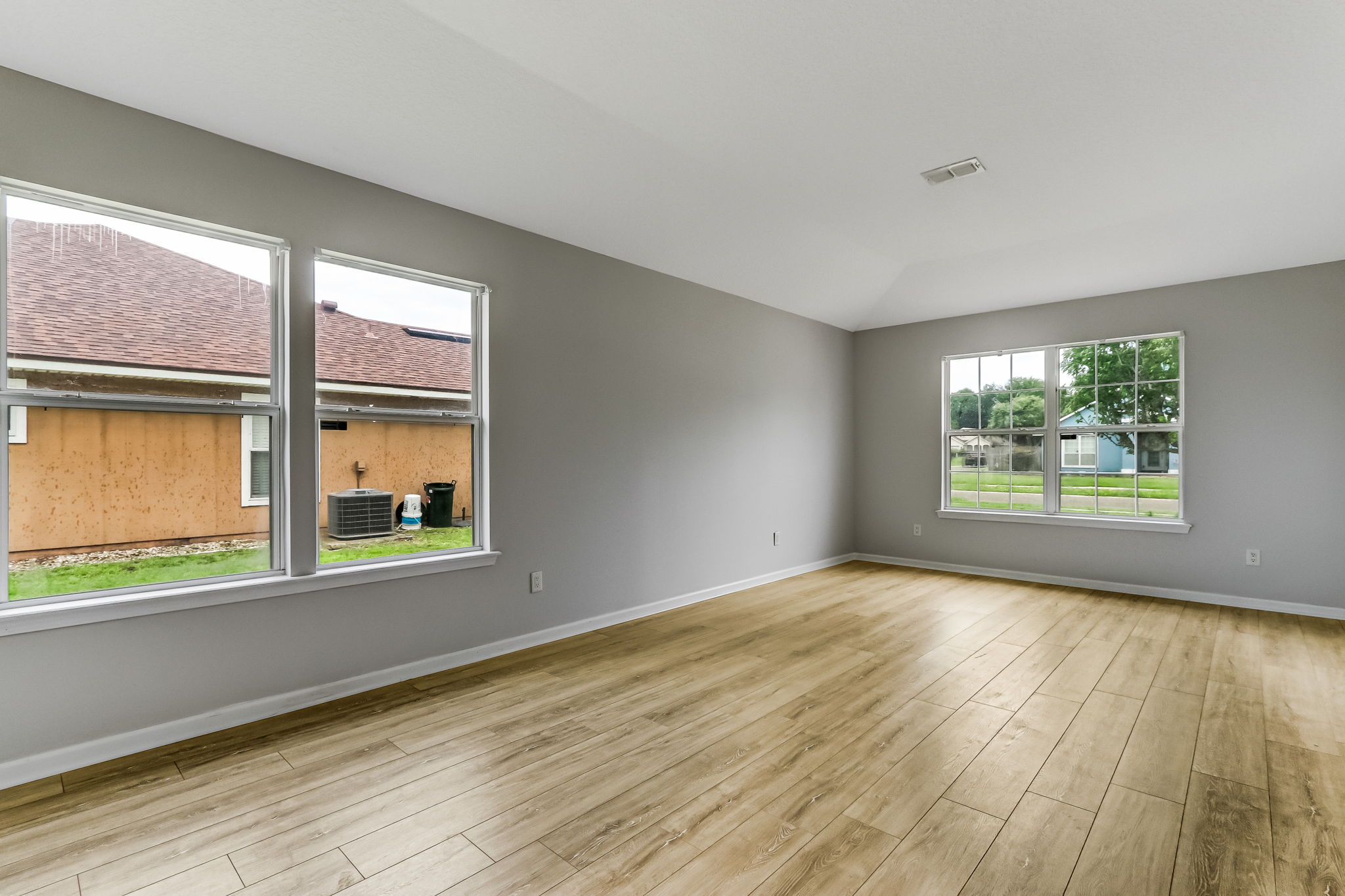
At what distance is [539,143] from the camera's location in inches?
122

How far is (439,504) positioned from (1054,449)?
5.31 metres

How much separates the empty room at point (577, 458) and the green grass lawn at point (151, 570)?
0.06ft

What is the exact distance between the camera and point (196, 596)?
8.50 ft

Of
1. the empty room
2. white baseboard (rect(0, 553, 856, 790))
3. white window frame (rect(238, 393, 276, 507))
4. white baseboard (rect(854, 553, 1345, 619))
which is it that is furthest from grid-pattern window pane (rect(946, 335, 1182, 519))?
white window frame (rect(238, 393, 276, 507))

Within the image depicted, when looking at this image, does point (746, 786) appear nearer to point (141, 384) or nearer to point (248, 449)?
point (248, 449)

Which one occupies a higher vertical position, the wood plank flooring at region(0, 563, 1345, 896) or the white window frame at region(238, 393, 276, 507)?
the white window frame at region(238, 393, 276, 507)

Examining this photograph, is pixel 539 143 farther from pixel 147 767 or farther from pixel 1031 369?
pixel 1031 369

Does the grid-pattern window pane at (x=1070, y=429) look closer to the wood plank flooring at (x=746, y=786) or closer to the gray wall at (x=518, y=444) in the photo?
the gray wall at (x=518, y=444)

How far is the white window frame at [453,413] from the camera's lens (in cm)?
311

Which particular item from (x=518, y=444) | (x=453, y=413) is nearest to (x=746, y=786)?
(x=518, y=444)

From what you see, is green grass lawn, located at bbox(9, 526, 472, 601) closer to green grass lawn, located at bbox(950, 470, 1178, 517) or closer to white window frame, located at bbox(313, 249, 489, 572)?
white window frame, located at bbox(313, 249, 489, 572)

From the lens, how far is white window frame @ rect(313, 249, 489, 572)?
122 inches

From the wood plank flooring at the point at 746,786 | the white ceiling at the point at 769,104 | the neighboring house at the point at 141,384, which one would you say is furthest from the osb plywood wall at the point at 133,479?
the white ceiling at the point at 769,104

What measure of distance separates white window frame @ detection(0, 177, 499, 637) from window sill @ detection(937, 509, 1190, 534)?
4.68 metres
